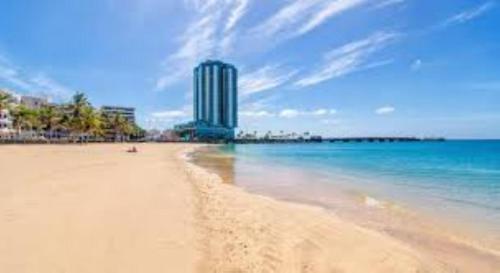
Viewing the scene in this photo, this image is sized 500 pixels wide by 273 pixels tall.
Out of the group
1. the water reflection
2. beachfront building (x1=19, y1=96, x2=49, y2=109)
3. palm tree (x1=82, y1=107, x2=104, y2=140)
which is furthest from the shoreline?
beachfront building (x1=19, y1=96, x2=49, y2=109)

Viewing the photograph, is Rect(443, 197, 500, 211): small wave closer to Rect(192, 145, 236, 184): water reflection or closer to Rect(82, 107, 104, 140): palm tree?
Rect(192, 145, 236, 184): water reflection

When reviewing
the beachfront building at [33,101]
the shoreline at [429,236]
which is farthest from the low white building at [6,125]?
the shoreline at [429,236]

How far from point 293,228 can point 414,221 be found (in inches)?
156

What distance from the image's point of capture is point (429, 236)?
9.48 metres

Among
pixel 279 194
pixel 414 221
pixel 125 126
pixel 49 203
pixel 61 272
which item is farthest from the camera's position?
pixel 125 126

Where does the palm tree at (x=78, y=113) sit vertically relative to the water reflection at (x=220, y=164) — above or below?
above

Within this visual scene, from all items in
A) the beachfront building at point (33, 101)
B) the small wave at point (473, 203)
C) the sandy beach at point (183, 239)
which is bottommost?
the small wave at point (473, 203)

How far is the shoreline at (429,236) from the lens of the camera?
766cm

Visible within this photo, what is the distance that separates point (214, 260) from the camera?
6.27 m

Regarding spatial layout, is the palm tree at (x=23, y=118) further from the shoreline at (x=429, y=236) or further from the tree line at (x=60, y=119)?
the shoreline at (x=429, y=236)

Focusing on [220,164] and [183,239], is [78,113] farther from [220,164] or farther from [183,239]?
[183,239]

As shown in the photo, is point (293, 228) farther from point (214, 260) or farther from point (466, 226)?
point (466, 226)

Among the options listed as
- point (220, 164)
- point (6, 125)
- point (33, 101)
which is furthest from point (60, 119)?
point (220, 164)

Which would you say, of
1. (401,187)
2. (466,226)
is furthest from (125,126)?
(466,226)
